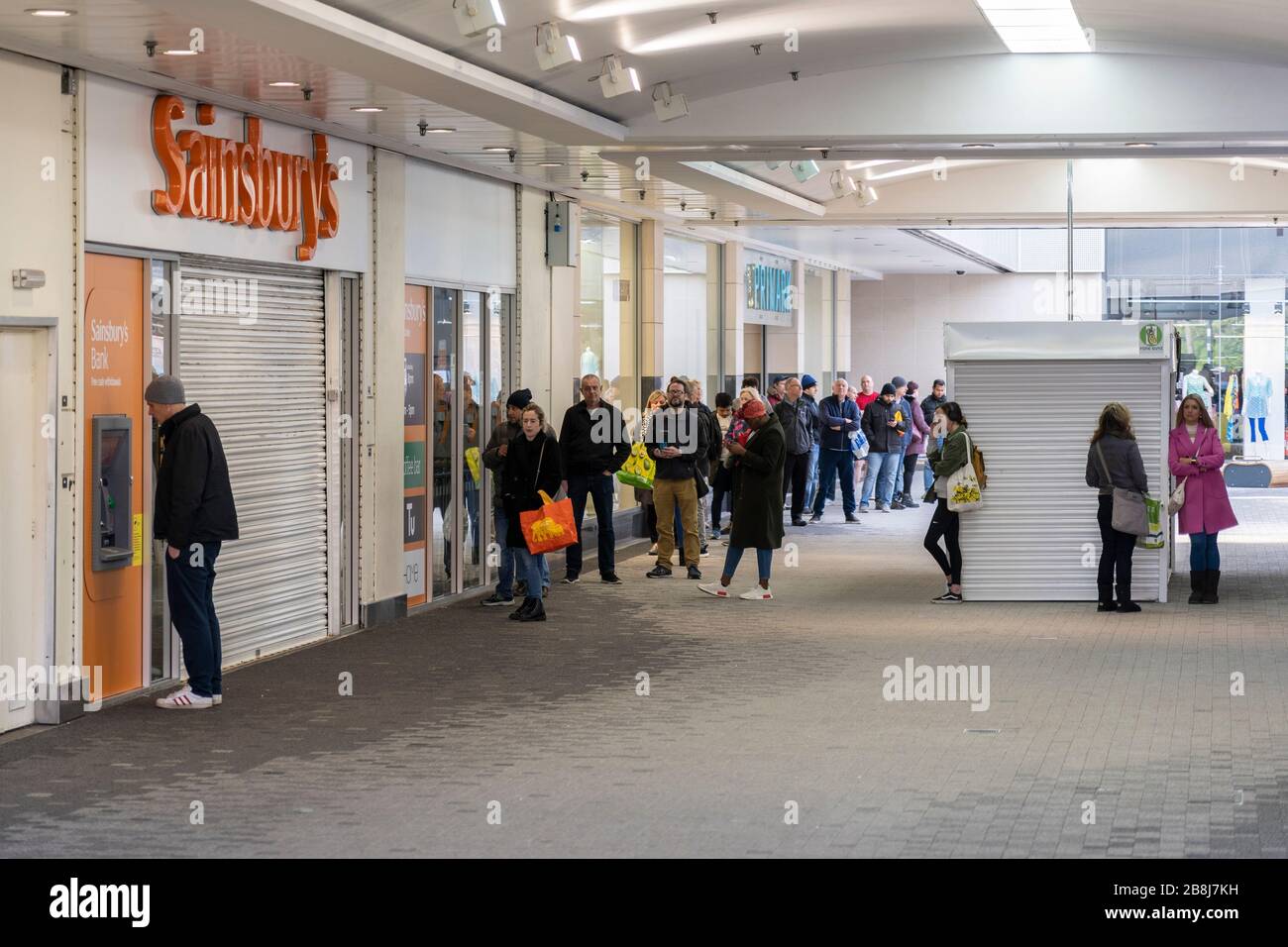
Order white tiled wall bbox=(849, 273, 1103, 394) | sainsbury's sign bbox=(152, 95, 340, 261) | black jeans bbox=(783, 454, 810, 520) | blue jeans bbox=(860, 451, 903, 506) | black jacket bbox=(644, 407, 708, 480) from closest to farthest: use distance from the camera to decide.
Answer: sainsbury's sign bbox=(152, 95, 340, 261) < black jacket bbox=(644, 407, 708, 480) < black jeans bbox=(783, 454, 810, 520) < blue jeans bbox=(860, 451, 903, 506) < white tiled wall bbox=(849, 273, 1103, 394)

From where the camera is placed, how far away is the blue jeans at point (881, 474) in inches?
982

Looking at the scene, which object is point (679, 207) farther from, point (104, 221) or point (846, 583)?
point (104, 221)

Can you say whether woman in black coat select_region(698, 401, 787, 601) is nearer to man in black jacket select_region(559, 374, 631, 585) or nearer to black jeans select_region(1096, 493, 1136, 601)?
man in black jacket select_region(559, 374, 631, 585)

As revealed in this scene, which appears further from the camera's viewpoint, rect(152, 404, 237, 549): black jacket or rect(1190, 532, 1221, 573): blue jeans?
rect(1190, 532, 1221, 573): blue jeans

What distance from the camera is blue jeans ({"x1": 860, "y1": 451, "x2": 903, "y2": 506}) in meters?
25.0

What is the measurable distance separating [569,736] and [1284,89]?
25.7ft

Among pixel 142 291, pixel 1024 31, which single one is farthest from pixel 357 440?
pixel 1024 31

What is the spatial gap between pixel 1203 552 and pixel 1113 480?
4.27 ft

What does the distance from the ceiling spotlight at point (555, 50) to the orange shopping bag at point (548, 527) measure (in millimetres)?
3517

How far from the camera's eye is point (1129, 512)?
1393cm

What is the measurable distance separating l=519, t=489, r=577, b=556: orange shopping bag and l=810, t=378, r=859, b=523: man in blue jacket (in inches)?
400

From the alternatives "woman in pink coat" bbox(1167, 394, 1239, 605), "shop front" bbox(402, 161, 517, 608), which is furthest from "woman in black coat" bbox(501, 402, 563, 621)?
"woman in pink coat" bbox(1167, 394, 1239, 605)

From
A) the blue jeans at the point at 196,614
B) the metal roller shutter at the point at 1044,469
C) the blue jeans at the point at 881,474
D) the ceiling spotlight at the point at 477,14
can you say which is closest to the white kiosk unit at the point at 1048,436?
the metal roller shutter at the point at 1044,469

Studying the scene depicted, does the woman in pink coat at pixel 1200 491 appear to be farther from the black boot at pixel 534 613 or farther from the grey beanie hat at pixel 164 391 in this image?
the grey beanie hat at pixel 164 391
